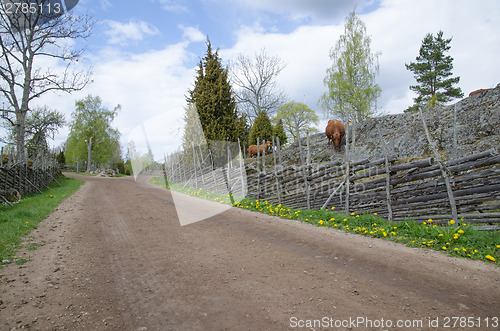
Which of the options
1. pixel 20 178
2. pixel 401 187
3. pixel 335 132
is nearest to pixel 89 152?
pixel 20 178

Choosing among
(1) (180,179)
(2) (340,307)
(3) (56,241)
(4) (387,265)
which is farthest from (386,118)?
(1) (180,179)

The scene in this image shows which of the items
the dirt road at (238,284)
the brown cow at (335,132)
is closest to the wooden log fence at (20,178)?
the dirt road at (238,284)

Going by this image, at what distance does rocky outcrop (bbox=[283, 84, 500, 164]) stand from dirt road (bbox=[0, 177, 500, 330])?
2.92m

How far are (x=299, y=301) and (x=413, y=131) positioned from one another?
880 cm

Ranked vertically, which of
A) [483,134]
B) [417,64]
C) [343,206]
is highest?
[417,64]

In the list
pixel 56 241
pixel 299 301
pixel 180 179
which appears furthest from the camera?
pixel 180 179

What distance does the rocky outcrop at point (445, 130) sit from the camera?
7.19 metres

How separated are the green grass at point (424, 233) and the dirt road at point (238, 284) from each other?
23 centimetres

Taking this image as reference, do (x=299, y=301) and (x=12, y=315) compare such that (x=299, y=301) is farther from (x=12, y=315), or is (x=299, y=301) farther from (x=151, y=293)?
(x=12, y=315)

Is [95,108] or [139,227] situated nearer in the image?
[139,227]

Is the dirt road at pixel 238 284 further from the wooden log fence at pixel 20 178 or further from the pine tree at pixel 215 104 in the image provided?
the pine tree at pixel 215 104

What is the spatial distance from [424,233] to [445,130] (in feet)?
17.7

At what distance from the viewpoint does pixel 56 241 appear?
515 cm

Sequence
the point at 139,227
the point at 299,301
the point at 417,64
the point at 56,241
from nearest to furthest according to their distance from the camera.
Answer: the point at 299,301 < the point at 56,241 < the point at 139,227 < the point at 417,64
